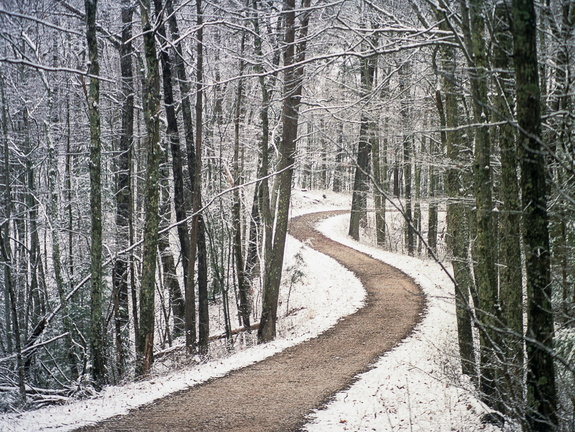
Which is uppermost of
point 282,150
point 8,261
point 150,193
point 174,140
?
point 174,140

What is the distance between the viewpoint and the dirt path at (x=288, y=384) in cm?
623

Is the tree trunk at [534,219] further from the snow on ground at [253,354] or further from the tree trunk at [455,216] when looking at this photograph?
the snow on ground at [253,354]

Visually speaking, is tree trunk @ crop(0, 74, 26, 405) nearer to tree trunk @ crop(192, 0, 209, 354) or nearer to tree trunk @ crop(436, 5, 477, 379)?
tree trunk @ crop(192, 0, 209, 354)

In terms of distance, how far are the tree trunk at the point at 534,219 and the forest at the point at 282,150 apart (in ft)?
0.04

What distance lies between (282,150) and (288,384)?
5.60m

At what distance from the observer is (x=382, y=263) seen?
18.5m

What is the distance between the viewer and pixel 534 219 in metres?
3.21

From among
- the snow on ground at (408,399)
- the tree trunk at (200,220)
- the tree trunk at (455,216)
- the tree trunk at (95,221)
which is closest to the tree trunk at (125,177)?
the tree trunk at (200,220)

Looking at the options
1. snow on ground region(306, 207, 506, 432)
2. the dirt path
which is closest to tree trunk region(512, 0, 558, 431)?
the dirt path

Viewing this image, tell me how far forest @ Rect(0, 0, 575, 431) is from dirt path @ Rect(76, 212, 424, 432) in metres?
1.21

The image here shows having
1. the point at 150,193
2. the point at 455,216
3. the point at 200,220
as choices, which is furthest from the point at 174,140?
the point at 455,216

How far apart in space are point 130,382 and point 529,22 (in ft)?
28.6

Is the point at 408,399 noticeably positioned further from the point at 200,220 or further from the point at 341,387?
the point at 200,220

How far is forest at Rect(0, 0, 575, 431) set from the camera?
3414mm
